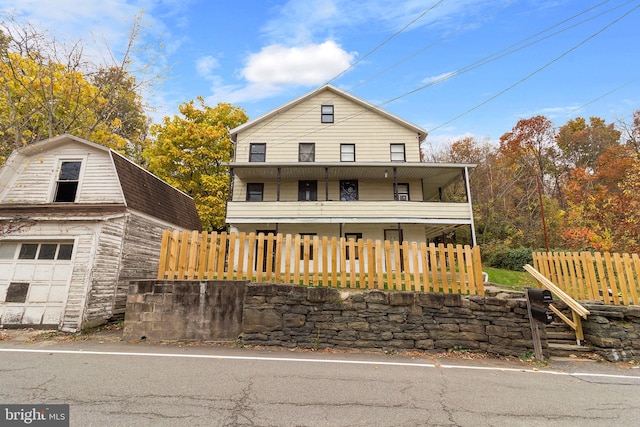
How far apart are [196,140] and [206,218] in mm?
5819

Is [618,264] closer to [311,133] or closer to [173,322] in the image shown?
[173,322]

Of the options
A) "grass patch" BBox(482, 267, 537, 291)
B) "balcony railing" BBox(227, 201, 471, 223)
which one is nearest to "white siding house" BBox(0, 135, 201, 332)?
"balcony railing" BBox(227, 201, 471, 223)

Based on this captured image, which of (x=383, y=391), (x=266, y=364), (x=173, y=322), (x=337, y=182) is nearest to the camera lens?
(x=383, y=391)

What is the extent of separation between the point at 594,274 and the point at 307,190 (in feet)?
42.6

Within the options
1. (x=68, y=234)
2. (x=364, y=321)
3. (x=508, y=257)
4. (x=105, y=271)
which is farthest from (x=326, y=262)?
(x=508, y=257)

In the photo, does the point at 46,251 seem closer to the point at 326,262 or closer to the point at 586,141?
the point at 326,262

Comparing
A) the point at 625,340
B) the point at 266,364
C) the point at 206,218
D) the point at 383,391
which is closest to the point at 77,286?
the point at 266,364

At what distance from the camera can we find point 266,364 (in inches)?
197

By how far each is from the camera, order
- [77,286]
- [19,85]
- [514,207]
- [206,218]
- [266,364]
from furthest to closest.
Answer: [514,207], [206,218], [19,85], [77,286], [266,364]

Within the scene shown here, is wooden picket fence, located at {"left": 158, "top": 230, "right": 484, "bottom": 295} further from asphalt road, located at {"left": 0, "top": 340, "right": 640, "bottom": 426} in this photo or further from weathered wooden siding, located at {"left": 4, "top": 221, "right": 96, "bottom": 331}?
weathered wooden siding, located at {"left": 4, "top": 221, "right": 96, "bottom": 331}

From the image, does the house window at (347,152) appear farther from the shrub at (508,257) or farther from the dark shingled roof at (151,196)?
the shrub at (508,257)

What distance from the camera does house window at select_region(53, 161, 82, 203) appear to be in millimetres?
9258

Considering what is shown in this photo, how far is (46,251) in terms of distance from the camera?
28.0ft

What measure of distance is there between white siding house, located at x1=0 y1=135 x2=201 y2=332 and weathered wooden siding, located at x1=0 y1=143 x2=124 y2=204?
0.09 feet
